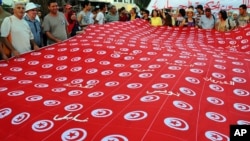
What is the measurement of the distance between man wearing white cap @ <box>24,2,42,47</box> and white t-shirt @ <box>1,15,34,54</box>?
44cm

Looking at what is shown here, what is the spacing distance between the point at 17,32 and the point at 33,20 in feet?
2.42


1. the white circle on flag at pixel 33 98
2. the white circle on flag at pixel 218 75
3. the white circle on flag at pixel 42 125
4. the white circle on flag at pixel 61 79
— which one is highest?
the white circle on flag at pixel 33 98

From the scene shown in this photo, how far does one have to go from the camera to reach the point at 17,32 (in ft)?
11.5

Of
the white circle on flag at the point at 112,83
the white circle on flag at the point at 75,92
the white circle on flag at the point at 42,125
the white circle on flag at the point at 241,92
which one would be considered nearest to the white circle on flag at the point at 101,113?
the white circle on flag at the point at 42,125

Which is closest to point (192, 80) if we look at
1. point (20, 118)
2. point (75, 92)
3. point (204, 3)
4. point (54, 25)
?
point (75, 92)

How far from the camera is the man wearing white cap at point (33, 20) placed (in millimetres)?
4096

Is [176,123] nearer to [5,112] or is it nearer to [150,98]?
[150,98]

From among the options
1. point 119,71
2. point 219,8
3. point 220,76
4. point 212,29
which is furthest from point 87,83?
point 219,8

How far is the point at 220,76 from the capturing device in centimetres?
282

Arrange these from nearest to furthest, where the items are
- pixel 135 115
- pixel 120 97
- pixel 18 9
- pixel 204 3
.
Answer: pixel 135 115 → pixel 120 97 → pixel 18 9 → pixel 204 3

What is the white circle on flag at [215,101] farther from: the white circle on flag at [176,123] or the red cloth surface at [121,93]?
the white circle on flag at [176,123]

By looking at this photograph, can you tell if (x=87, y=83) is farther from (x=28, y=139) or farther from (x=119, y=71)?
(x=28, y=139)

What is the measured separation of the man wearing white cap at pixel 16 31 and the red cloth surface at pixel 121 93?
4.6 inches

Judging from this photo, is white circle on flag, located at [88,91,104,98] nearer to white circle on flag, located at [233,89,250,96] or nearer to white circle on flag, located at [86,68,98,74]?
white circle on flag, located at [86,68,98,74]
